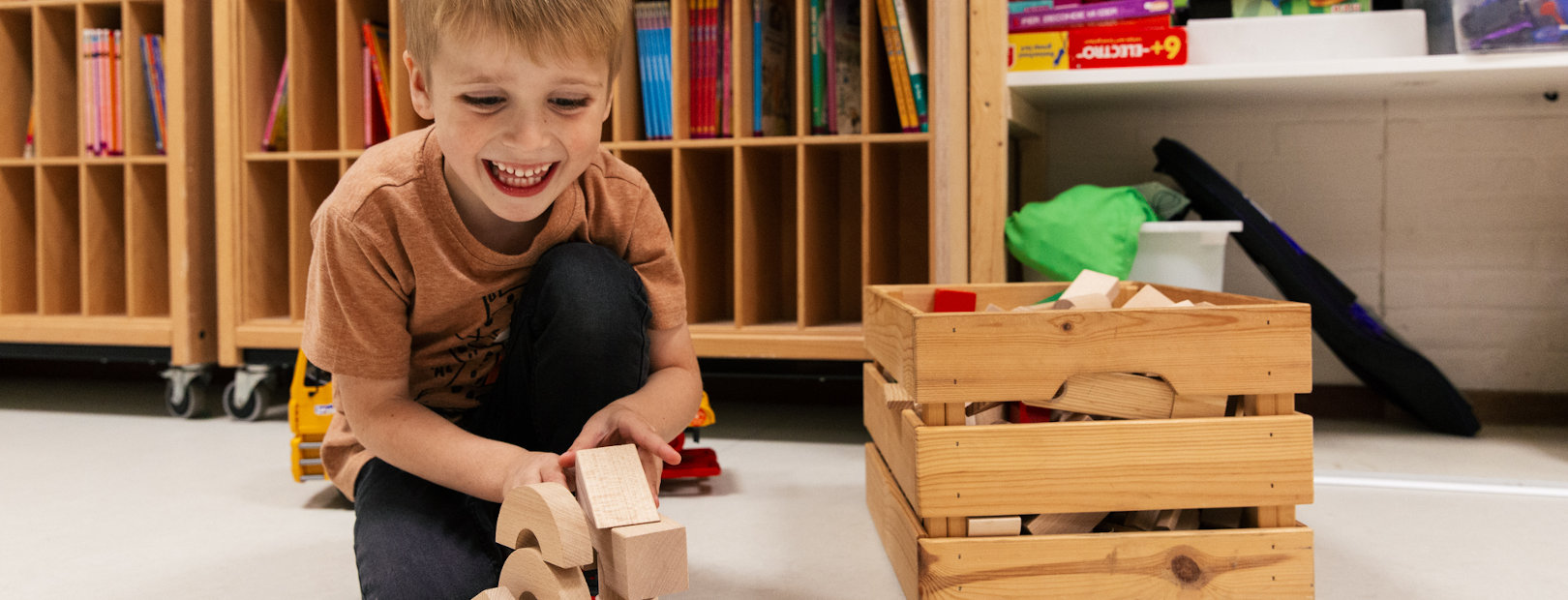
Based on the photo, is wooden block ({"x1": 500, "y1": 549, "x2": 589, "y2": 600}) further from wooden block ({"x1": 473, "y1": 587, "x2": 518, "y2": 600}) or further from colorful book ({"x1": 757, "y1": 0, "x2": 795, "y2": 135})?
colorful book ({"x1": 757, "y1": 0, "x2": 795, "y2": 135})

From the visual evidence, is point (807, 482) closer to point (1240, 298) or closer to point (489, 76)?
point (1240, 298)

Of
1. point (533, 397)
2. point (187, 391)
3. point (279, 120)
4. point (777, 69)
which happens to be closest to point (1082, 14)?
point (777, 69)

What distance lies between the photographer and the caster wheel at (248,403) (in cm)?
205

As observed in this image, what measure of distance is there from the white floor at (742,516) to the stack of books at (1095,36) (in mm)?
706

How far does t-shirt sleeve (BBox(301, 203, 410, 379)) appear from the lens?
0.85 meters

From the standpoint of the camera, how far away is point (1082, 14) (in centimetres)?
172

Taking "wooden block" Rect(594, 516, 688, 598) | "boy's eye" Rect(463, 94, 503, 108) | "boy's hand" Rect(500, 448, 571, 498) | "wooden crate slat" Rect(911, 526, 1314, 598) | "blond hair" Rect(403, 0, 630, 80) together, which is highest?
"blond hair" Rect(403, 0, 630, 80)

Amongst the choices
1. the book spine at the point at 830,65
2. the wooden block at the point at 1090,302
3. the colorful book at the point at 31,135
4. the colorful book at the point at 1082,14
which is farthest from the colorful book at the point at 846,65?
the colorful book at the point at 31,135

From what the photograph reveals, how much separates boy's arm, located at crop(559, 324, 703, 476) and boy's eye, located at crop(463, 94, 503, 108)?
25 cm

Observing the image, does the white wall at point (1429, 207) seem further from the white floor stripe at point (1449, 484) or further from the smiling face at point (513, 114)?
the smiling face at point (513, 114)

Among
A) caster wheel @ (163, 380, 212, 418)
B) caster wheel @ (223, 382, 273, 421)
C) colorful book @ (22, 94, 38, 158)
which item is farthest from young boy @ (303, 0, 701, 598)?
colorful book @ (22, 94, 38, 158)

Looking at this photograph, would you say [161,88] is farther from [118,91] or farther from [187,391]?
[187,391]

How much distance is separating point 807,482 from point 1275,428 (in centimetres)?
74

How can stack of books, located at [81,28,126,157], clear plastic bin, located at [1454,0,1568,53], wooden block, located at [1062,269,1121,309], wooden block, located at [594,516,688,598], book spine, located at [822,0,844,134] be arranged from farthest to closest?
1. stack of books, located at [81,28,126,157]
2. book spine, located at [822,0,844,134]
3. clear plastic bin, located at [1454,0,1568,53]
4. wooden block, located at [1062,269,1121,309]
5. wooden block, located at [594,516,688,598]
